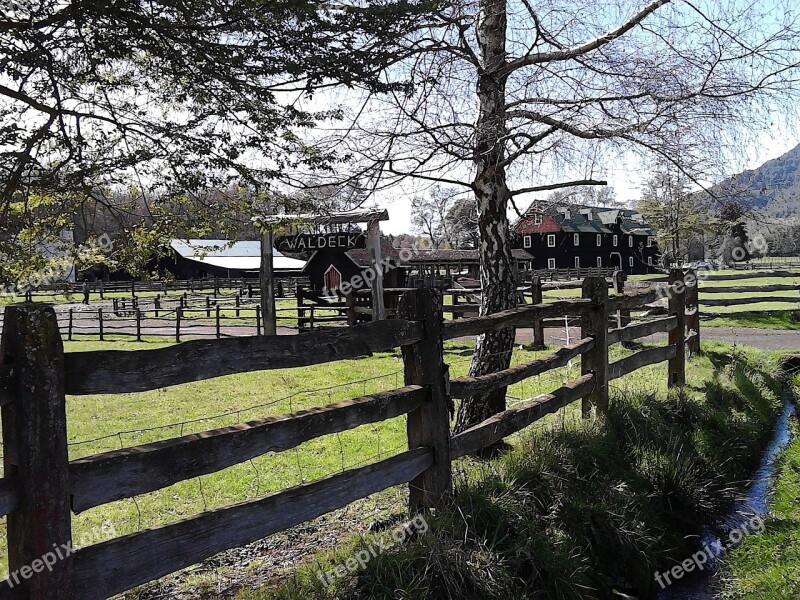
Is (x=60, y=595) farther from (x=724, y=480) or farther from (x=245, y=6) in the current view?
(x=724, y=480)

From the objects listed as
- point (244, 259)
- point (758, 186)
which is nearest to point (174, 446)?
point (758, 186)

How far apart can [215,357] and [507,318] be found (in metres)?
2.69

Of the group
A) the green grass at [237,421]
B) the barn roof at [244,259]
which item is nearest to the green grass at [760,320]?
the green grass at [237,421]

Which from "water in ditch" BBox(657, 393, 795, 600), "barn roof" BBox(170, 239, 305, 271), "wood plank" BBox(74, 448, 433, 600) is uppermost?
"barn roof" BBox(170, 239, 305, 271)

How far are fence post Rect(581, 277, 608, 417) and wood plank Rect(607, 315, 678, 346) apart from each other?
0.26 metres

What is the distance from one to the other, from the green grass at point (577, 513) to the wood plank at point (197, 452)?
756mm

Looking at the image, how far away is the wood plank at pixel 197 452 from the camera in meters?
2.64

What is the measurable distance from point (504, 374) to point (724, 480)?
257 cm

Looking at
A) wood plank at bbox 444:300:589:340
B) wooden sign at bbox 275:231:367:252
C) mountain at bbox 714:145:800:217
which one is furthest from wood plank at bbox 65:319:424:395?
wooden sign at bbox 275:231:367:252

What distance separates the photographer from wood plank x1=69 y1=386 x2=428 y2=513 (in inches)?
104

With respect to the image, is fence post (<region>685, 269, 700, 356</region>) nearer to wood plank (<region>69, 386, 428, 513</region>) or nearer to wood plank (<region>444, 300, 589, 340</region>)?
wood plank (<region>444, 300, 589, 340</region>)

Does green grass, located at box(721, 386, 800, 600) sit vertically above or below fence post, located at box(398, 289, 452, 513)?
below

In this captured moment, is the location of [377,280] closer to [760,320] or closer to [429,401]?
[760,320]

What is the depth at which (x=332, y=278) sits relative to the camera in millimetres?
20594
